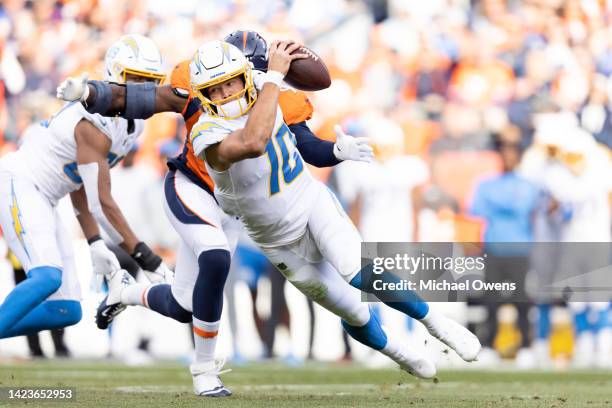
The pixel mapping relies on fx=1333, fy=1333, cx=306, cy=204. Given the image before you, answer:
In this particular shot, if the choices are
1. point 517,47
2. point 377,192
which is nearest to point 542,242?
point 377,192

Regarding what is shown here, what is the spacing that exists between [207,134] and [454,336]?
160 cm

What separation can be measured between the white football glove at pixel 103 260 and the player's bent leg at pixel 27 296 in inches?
25.4

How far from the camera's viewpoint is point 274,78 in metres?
6.22

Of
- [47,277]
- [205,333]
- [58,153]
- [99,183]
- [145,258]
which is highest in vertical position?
[58,153]

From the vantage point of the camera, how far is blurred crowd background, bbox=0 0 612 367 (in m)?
11.3

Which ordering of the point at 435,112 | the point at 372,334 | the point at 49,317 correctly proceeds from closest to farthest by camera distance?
the point at 372,334, the point at 49,317, the point at 435,112

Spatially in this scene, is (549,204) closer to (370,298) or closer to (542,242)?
(542,242)

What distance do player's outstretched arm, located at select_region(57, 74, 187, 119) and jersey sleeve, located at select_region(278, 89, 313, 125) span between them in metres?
0.54

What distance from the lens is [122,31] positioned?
13.2 m

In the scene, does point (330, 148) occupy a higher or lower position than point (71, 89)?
lower

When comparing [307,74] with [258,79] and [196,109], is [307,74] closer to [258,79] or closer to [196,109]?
[258,79]

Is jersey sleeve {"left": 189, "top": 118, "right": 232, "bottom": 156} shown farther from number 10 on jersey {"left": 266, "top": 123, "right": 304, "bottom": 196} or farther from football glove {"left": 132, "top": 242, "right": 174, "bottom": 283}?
football glove {"left": 132, "top": 242, "right": 174, "bottom": 283}

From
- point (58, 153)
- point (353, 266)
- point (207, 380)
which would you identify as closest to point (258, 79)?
point (353, 266)

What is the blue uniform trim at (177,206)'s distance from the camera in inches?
277
